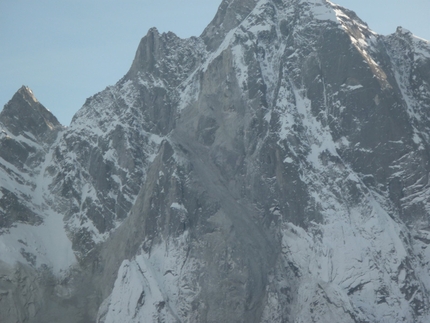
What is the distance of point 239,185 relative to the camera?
113m

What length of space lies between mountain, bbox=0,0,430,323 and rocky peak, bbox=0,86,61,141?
33 centimetres

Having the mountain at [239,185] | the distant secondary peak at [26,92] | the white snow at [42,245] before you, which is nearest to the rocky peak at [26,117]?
the distant secondary peak at [26,92]

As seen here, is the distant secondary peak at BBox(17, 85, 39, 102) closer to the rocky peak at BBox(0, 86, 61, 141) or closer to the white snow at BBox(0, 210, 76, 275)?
the rocky peak at BBox(0, 86, 61, 141)

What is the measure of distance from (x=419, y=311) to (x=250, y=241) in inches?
882

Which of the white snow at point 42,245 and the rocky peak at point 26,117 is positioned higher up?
the rocky peak at point 26,117

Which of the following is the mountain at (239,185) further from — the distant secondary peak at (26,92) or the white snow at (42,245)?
the distant secondary peak at (26,92)

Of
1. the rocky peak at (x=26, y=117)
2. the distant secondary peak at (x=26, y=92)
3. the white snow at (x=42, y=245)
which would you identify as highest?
the distant secondary peak at (x=26, y=92)

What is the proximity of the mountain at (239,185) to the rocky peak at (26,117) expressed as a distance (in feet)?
1.10

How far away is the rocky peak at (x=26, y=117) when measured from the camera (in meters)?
136

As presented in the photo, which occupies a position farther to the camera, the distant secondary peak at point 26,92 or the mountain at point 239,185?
the distant secondary peak at point 26,92

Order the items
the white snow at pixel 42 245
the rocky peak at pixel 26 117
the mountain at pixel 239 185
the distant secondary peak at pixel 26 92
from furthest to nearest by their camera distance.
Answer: the distant secondary peak at pixel 26 92
the rocky peak at pixel 26 117
the white snow at pixel 42 245
the mountain at pixel 239 185

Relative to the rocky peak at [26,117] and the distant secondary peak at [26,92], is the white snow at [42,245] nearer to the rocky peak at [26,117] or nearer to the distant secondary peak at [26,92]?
the rocky peak at [26,117]

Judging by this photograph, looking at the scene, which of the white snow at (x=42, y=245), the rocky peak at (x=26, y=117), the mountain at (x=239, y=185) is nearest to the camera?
the mountain at (x=239, y=185)

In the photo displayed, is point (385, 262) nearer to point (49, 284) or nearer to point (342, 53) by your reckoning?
point (342, 53)
